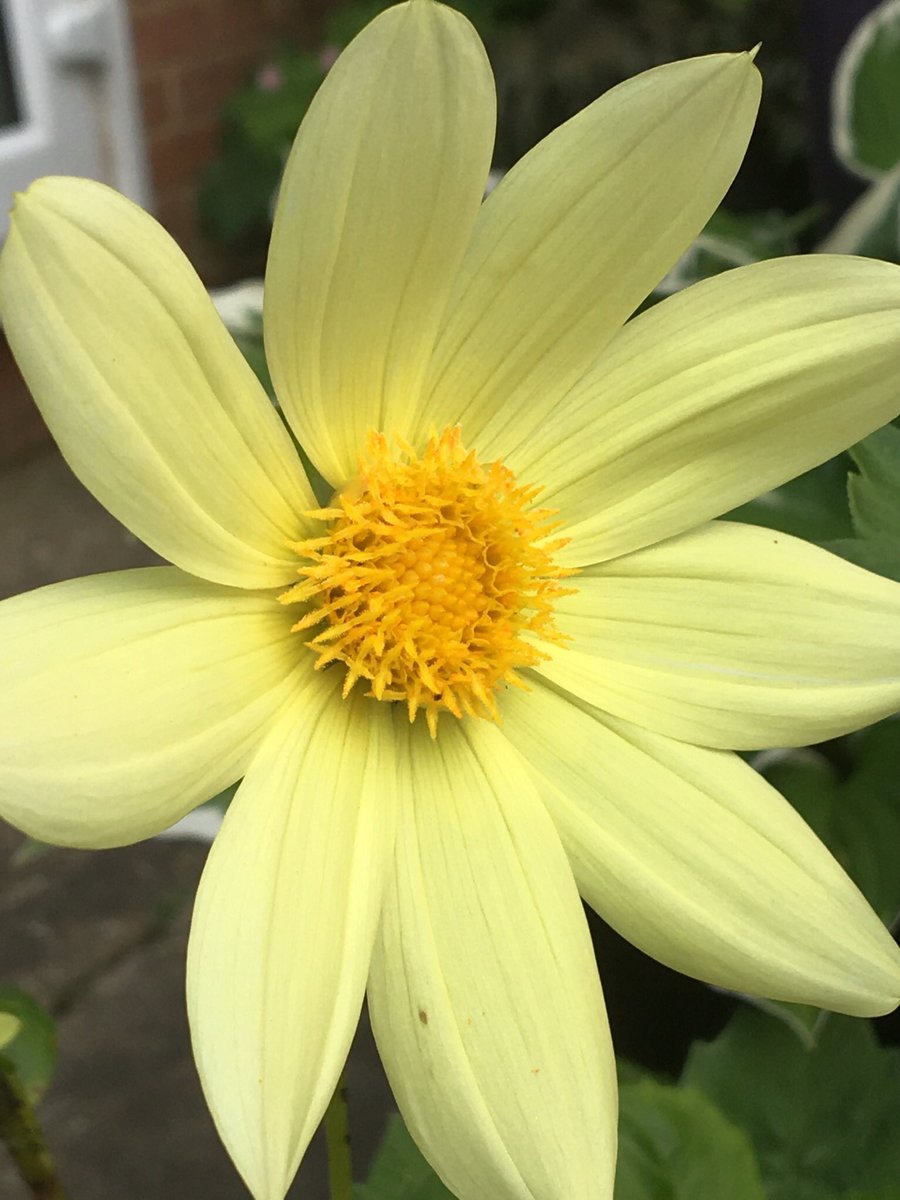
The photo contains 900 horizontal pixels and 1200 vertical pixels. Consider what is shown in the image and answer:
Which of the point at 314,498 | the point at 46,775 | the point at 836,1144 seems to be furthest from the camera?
the point at 836,1144

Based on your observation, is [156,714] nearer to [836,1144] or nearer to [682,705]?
[682,705]

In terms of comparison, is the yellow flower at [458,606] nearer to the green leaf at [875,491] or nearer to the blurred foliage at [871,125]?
the green leaf at [875,491]

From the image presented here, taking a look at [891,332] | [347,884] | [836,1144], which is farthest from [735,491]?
[836,1144]

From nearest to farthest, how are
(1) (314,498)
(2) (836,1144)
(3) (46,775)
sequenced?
(3) (46,775) < (1) (314,498) < (2) (836,1144)

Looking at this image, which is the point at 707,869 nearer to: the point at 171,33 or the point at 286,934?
the point at 286,934

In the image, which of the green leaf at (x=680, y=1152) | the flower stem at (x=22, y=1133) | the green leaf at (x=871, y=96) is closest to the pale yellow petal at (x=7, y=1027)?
the flower stem at (x=22, y=1133)

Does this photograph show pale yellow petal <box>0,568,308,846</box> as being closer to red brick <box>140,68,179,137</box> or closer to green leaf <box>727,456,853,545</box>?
green leaf <box>727,456,853,545</box>
